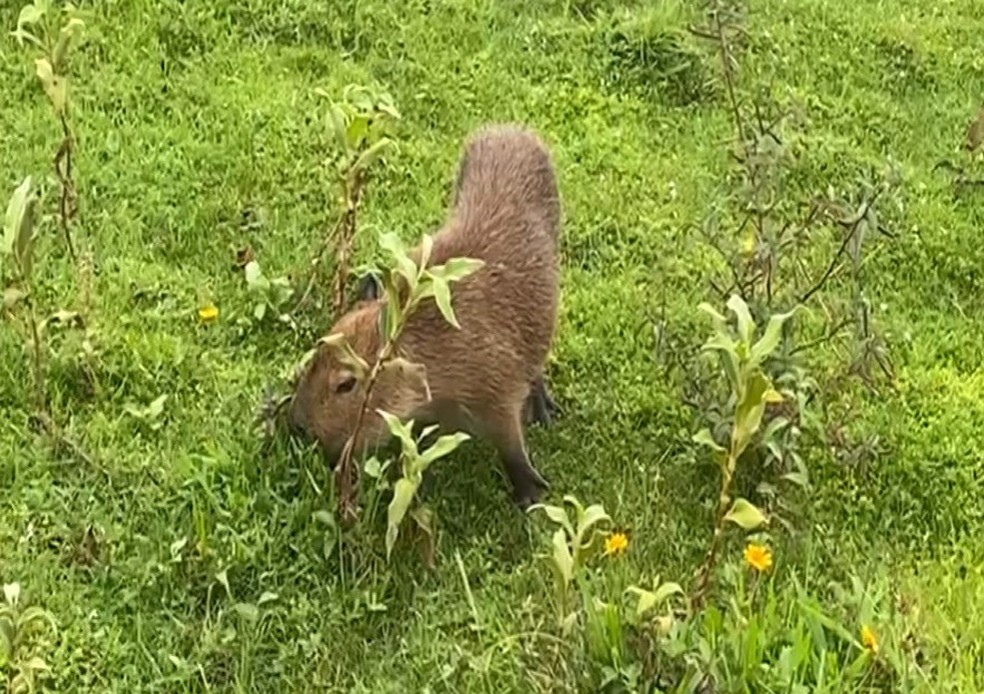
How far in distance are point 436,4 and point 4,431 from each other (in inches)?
102

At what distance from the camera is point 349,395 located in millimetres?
4027

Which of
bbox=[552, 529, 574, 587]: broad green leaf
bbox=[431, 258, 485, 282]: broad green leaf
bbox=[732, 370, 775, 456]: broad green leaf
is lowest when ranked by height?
bbox=[552, 529, 574, 587]: broad green leaf

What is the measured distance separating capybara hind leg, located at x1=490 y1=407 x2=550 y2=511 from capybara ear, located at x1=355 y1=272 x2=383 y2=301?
1.61 feet

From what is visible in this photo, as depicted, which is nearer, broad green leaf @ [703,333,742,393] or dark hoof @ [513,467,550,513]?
broad green leaf @ [703,333,742,393]

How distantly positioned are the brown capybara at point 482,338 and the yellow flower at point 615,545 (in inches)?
13.0

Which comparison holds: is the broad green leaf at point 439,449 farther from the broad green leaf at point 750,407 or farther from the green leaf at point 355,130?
the green leaf at point 355,130

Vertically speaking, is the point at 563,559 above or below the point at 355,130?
below

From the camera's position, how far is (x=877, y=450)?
14.3 ft

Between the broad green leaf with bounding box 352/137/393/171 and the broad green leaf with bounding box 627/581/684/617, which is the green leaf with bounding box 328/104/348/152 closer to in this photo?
the broad green leaf with bounding box 352/137/393/171

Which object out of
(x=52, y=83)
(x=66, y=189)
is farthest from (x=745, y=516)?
(x=66, y=189)

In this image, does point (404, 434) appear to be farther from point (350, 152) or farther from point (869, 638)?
point (869, 638)

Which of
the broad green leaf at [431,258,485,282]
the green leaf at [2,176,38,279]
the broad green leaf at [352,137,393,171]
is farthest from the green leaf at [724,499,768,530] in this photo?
the green leaf at [2,176,38,279]

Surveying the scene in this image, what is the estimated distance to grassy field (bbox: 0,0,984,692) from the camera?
12.3 ft

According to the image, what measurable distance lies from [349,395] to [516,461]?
484mm
